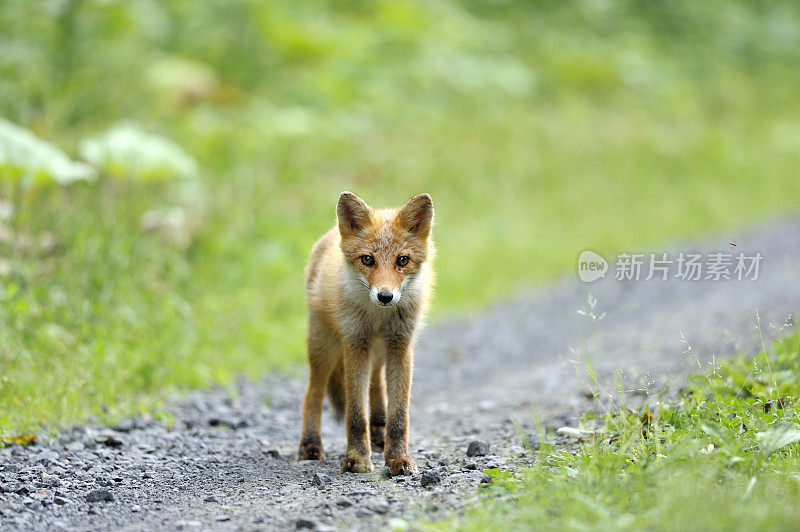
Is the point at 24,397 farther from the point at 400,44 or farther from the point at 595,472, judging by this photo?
the point at 400,44

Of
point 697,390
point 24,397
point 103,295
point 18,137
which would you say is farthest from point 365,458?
point 18,137

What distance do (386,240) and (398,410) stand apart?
95 centimetres

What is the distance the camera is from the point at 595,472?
11.7 feet

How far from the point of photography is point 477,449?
183 inches

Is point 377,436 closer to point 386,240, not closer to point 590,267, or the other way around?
point 386,240

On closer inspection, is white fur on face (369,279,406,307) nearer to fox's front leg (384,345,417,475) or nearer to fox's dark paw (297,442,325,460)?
fox's front leg (384,345,417,475)

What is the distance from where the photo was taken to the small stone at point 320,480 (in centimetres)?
429

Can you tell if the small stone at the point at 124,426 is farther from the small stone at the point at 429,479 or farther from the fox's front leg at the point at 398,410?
the small stone at the point at 429,479

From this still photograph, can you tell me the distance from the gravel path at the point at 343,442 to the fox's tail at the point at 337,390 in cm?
25

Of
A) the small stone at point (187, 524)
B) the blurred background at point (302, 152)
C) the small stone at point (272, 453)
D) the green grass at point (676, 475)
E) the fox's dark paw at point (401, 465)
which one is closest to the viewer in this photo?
the green grass at point (676, 475)

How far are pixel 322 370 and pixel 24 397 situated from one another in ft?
6.39

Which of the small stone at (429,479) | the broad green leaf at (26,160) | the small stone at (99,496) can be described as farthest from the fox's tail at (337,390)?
the broad green leaf at (26,160)

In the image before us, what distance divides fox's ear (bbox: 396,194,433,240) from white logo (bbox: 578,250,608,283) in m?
5.44

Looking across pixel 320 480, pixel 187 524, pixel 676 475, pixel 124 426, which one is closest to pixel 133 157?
pixel 124 426
